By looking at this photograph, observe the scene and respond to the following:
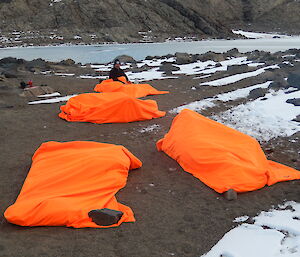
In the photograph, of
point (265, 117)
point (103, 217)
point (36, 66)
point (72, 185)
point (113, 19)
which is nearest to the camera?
point (103, 217)

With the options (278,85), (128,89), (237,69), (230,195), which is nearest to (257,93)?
(278,85)

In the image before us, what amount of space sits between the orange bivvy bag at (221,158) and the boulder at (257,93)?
4060 mm

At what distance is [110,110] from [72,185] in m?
3.49

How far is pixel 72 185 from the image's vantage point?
12.7 ft

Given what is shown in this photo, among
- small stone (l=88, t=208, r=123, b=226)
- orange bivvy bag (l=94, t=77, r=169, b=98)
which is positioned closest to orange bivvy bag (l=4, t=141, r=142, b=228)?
small stone (l=88, t=208, r=123, b=226)

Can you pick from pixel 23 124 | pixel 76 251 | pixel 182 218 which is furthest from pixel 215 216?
pixel 23 124

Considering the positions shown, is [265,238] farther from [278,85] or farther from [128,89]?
[128,89]

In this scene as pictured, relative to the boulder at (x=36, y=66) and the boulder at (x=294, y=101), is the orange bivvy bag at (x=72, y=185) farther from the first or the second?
the boulder at (x=36, y=66)

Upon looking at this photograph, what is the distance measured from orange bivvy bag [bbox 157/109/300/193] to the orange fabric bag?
2.18 m

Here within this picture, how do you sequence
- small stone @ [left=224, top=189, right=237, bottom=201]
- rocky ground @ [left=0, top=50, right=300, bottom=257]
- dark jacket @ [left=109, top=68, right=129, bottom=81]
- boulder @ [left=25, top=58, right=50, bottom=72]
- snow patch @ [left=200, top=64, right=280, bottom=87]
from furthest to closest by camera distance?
1. boulder @ [left=25, top=58, right=50, bottom=72]
2. snow patch @ [left=200, top=64, right=280, bottom=87]
3. dark jacket @ [left=109, top=68, right=129, bottom=81]
4. small stone @ [left=224, top=189, right=237, bottom=201]
5. rocky ground @ [left=0, top=50, right=300, bottom=257]

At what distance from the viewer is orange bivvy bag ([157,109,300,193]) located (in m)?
4.17

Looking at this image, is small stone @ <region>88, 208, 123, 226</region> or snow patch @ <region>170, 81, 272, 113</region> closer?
small stone @ <region>88, 208, 123, 226</region>

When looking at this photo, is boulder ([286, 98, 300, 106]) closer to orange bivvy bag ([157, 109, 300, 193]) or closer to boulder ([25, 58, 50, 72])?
orange bivvy bag ([157, 109, 300, 193])

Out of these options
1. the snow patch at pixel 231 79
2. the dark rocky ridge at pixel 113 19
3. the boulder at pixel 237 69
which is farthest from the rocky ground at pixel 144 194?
the dark rocky ridge at pixel 113 19
